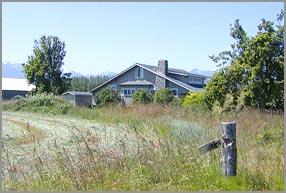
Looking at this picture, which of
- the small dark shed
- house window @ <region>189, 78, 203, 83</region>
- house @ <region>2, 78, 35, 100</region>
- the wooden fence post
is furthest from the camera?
house @ <region>2, 78, 35, 100</region>

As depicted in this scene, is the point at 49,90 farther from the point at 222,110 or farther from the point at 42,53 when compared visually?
the point at 222,110

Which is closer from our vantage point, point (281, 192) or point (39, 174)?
point (281, 192)

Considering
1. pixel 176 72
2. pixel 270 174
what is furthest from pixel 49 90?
pixel 270 174

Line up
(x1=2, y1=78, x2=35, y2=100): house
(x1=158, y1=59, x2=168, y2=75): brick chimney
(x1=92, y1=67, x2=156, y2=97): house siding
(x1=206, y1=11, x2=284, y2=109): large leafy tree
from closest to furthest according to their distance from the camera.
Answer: (x1=206, y1=11, x2=284, y2=109): large leafy tree
(x1=158, y1=59, x2=168, y2=75): brick chimney
(x1=92, y1=67, x2=156, y2=97): house siding
(x1=2, y1=78, x2=35, y2=100): house

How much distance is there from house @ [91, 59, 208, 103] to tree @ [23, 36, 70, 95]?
4.46 metres

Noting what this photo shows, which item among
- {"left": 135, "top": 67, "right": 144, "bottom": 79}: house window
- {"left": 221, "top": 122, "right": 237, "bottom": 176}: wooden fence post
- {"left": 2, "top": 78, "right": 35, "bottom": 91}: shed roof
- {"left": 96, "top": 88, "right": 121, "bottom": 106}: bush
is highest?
{"left": 135, "top": 67, "right": 144, "bottom": 79}: house window

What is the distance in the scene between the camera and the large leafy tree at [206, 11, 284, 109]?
19047mm

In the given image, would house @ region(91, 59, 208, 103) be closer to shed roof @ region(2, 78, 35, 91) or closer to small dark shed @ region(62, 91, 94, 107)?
small dark shed @ region(62, 91, 94, 107)

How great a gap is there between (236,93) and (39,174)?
15.0 meters

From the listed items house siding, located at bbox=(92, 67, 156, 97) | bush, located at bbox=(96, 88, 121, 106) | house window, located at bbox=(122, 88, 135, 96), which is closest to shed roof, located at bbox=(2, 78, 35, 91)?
house siding, located at bbox=(92, 67, 156, 97)

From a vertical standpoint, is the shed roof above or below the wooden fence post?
above

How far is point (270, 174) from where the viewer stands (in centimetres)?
495

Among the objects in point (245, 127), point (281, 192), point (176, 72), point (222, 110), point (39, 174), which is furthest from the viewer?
point (176, 72)

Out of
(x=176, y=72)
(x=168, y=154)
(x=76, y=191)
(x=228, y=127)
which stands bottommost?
(x=76, y=191)
